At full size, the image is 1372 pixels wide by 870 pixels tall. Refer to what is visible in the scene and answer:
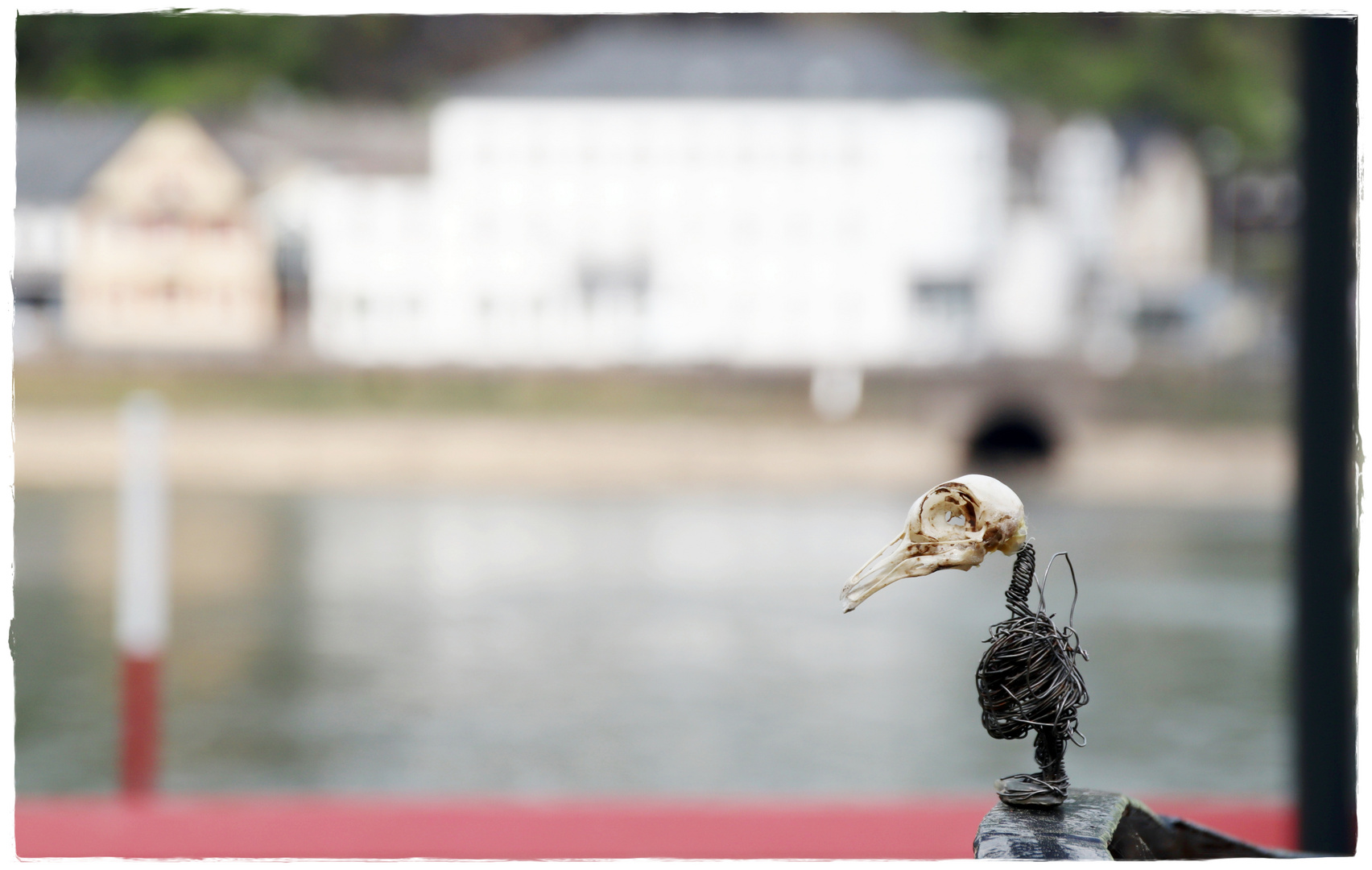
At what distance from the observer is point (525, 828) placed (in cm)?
286

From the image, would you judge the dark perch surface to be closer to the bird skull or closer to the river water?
the bird skull

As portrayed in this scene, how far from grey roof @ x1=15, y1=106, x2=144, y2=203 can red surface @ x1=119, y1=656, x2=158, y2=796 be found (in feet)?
79.4

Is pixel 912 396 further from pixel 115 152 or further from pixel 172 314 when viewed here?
pixel 115 152

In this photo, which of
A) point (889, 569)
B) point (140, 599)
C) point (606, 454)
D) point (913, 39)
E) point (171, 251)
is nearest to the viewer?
point (889, 569)

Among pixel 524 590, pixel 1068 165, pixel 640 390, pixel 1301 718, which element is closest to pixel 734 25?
pixel 1068 165

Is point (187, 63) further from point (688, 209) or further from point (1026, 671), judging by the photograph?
point (1026, 671)

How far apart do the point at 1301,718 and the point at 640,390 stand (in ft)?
65.2

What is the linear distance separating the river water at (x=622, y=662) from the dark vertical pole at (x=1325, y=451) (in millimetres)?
392

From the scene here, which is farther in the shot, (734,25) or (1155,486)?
(734,25)

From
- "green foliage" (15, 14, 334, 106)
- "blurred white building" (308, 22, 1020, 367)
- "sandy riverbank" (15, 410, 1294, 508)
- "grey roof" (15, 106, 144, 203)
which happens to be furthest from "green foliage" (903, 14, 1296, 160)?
"grey roof" (15, 106, 144, 203)

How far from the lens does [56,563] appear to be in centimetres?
1221

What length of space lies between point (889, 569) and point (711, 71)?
26.0m

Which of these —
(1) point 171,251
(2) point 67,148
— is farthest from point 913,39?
(2) point 67,148

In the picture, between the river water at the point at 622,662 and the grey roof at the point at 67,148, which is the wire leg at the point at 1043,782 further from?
the grey roof at the point at 67,148
